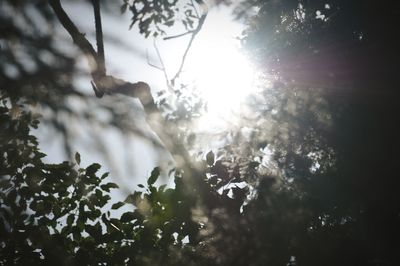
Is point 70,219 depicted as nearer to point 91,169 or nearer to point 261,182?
point 91,169

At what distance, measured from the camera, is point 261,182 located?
8.06 ft

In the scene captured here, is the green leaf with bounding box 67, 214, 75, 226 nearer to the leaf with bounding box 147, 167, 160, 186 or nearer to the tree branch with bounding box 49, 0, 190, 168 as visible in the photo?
the leaf with bounding box 147, 167, 160, 186

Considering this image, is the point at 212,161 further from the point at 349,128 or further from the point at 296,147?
the point at 349,128

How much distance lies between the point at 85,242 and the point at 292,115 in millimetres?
2525

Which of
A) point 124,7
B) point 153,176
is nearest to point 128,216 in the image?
point 153,176

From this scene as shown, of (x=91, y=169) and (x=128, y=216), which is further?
(x=91, y=169)

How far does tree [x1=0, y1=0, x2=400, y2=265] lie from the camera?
1988 millimetres

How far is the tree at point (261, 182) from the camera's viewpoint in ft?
6.52

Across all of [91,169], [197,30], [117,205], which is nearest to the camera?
[117,205]

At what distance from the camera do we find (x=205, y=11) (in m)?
3.52

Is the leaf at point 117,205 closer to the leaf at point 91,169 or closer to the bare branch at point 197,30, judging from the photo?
the leaf at point 91,169

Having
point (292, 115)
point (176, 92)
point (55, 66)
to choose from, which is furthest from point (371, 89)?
point (55, 66)

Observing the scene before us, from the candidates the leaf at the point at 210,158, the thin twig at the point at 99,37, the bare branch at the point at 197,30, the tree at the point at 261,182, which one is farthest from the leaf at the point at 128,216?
the bare branch at the point at 197,30

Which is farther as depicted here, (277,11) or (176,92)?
(277,11)
